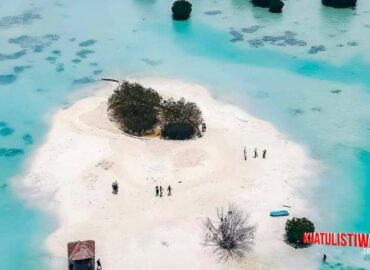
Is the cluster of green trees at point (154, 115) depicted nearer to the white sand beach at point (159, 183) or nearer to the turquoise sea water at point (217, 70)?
the white sand beach at point (159, 183)

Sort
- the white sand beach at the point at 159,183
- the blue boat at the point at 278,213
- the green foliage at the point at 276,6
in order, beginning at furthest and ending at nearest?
1. the green foliage at the point at 276,6
2. the blue boat at the point at 278,213
3. the white sand beach at the point at 159,183

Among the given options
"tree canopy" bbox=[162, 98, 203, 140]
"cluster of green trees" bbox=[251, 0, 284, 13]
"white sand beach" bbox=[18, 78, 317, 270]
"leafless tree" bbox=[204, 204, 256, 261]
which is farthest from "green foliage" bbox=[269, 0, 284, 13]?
"leafless tree" bbox=[204, 204, 256, 261]

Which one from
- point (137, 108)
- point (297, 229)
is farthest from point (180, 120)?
point (297, 229)

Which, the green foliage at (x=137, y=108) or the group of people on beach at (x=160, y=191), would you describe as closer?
the group of people on beach at (x=160, y=191)

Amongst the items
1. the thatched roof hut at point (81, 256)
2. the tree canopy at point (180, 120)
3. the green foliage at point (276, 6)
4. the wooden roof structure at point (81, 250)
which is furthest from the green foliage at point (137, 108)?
the green foliage at point (276, 6)

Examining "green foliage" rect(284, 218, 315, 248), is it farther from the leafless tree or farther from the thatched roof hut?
Answer: the thatched roof hut

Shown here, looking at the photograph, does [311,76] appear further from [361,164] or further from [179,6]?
[179,6]

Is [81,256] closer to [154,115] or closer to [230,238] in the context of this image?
[230,238]
